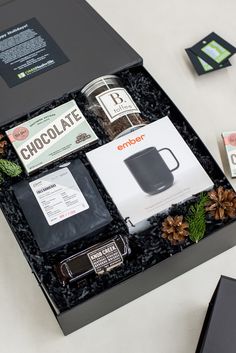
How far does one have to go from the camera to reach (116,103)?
1075mm

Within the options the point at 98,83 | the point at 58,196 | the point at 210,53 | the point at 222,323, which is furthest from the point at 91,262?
the point at 210,53

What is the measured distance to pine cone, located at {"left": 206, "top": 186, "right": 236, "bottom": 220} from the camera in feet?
3.12

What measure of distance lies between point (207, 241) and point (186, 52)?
556 mm

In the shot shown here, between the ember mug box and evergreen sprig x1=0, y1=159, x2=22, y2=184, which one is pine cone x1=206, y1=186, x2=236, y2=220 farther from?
evergreen sprig x1=0, y1=159, x2=22, y2=184

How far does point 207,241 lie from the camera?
94cm

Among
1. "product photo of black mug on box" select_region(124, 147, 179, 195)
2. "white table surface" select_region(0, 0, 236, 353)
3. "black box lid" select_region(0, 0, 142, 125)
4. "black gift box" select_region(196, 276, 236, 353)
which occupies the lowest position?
"black gift box" select_region(196, 276, 236, 353)

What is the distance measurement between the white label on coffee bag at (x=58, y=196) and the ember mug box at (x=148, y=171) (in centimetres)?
6

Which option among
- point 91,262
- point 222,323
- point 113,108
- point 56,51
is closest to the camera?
point 222,323

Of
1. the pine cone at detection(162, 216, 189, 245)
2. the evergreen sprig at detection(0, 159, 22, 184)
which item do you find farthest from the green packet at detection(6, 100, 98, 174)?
the pine cone at detection(162, 216, 189, 245)

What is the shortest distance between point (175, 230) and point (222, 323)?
0.61 ft

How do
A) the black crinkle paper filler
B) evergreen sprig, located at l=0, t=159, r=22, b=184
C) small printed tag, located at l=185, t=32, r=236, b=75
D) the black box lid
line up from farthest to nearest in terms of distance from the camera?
small printed tag, located at l=185, t=32, r=236, b=75 → the black box lid → evergreen sprig, located at l=0, t=159, r=22, b=184 → the black crinkle paper filler

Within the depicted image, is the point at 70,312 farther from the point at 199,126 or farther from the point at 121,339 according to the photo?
the point at 199,126

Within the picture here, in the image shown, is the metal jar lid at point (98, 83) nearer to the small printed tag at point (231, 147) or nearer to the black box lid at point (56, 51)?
the black box lid at point (56, 51)

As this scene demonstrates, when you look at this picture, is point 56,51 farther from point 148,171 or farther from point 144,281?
point 144,281
